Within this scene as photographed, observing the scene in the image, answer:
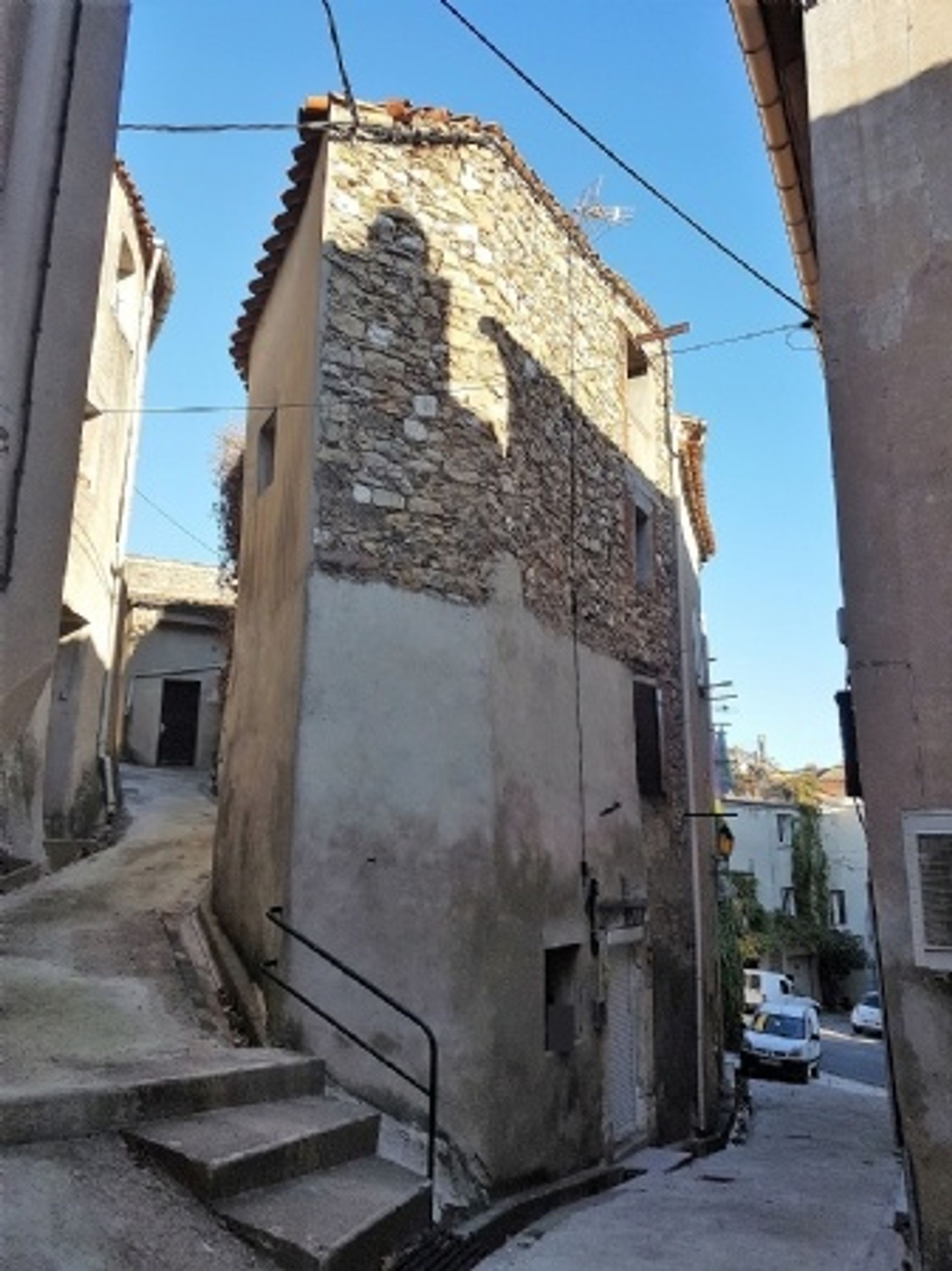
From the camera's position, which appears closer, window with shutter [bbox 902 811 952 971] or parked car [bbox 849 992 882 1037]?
window with shutter [bbox 902 811 952 971]

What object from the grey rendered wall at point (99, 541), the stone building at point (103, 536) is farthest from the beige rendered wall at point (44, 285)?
the grey rendered wall at point (99, 541)

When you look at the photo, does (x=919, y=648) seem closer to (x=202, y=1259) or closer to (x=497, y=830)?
(x=497, y=830)

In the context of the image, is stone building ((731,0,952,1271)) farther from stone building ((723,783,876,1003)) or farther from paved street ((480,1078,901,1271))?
stone building ((723,783,876,1003))

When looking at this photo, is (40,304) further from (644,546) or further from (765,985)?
(765,985)

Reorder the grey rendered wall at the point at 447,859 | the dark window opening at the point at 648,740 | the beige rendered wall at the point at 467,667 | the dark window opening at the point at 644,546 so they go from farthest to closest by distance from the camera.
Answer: the dark window opening at the point at 644,546 < the dark window opening at the point at 648,740 < the beige rendered wall at the point at 467,667 < the grey rendered wall at the point at 447,859

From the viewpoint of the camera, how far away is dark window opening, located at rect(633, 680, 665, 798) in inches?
442

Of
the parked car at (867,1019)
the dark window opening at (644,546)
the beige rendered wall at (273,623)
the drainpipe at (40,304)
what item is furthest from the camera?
the parked car at (867,1019)

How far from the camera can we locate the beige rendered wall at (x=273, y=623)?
717 centimetres

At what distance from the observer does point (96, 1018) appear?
20.7 feet

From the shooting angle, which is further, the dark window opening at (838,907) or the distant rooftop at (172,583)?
the dark window opening at (838,907)

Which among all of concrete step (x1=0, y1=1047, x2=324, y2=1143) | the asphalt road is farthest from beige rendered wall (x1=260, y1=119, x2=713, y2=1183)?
the asphalt road

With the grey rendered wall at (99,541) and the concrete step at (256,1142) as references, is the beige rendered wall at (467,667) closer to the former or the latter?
the concrete step at (256,1142)

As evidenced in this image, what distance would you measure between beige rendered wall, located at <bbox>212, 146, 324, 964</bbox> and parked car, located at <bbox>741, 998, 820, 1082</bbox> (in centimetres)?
1570

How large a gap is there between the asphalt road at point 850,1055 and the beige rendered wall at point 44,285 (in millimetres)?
19415
